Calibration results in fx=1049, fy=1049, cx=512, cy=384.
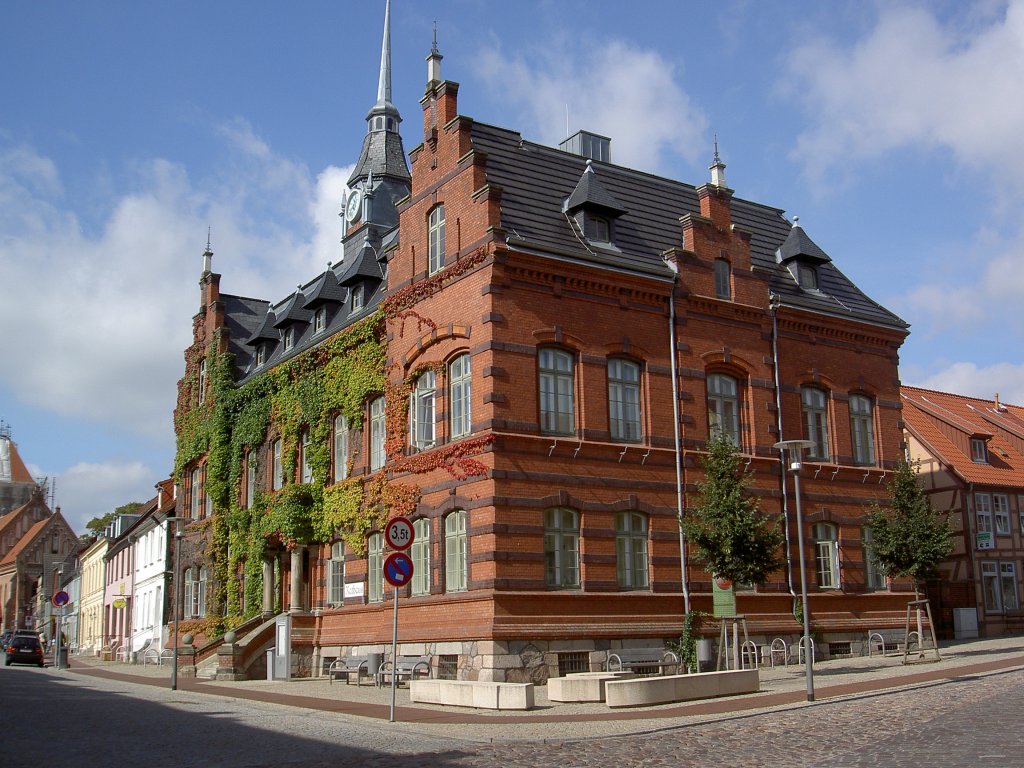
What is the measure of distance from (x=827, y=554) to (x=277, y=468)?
18.3 metres

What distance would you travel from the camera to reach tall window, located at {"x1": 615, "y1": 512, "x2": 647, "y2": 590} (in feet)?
83.8

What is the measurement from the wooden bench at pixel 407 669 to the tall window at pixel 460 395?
542 cm

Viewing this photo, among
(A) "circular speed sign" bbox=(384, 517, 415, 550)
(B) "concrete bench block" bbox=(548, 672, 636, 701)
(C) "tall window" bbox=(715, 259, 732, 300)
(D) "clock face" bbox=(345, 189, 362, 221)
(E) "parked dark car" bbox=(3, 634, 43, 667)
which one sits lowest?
(E) "parked dark car" bbox=(3, 634, 43, 667)

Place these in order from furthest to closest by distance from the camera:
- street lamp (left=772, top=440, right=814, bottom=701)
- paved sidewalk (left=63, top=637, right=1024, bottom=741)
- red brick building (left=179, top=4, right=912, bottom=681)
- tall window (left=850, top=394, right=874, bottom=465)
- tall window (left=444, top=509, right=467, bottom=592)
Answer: tall window (left=850, top=394, right=874, bottom=465) → tall window (left=444, top=509, right=467, bottom=592) → red brick building (left=179, top=4, right=912, bottom=681) → street lamp (left=772, top=440, right=814, bottom=701) → paved sidewalk (left=63, top=637, right=1024, bottom=741)

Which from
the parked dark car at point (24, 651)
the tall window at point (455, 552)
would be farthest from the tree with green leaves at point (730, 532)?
the parked dark car at point (24, 651)

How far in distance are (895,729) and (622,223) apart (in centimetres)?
1747

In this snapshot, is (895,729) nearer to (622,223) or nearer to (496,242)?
(496,242)

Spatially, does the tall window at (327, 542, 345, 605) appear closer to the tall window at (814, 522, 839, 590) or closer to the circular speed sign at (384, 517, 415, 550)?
the tall window at (814, 522, 839, 590)

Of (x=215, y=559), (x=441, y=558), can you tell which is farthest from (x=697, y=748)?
(x=215, y=559)

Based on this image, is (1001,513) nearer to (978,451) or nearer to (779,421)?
(978,451)

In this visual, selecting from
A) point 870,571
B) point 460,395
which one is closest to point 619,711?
point 460,395

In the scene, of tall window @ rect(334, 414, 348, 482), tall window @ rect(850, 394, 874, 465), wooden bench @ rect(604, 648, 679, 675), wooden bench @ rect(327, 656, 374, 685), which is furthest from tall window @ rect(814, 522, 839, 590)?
tall window @ rect(334, 414, 348, 482)

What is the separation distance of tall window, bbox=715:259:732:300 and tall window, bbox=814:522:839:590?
7.04 metres

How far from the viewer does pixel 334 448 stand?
106 ft
